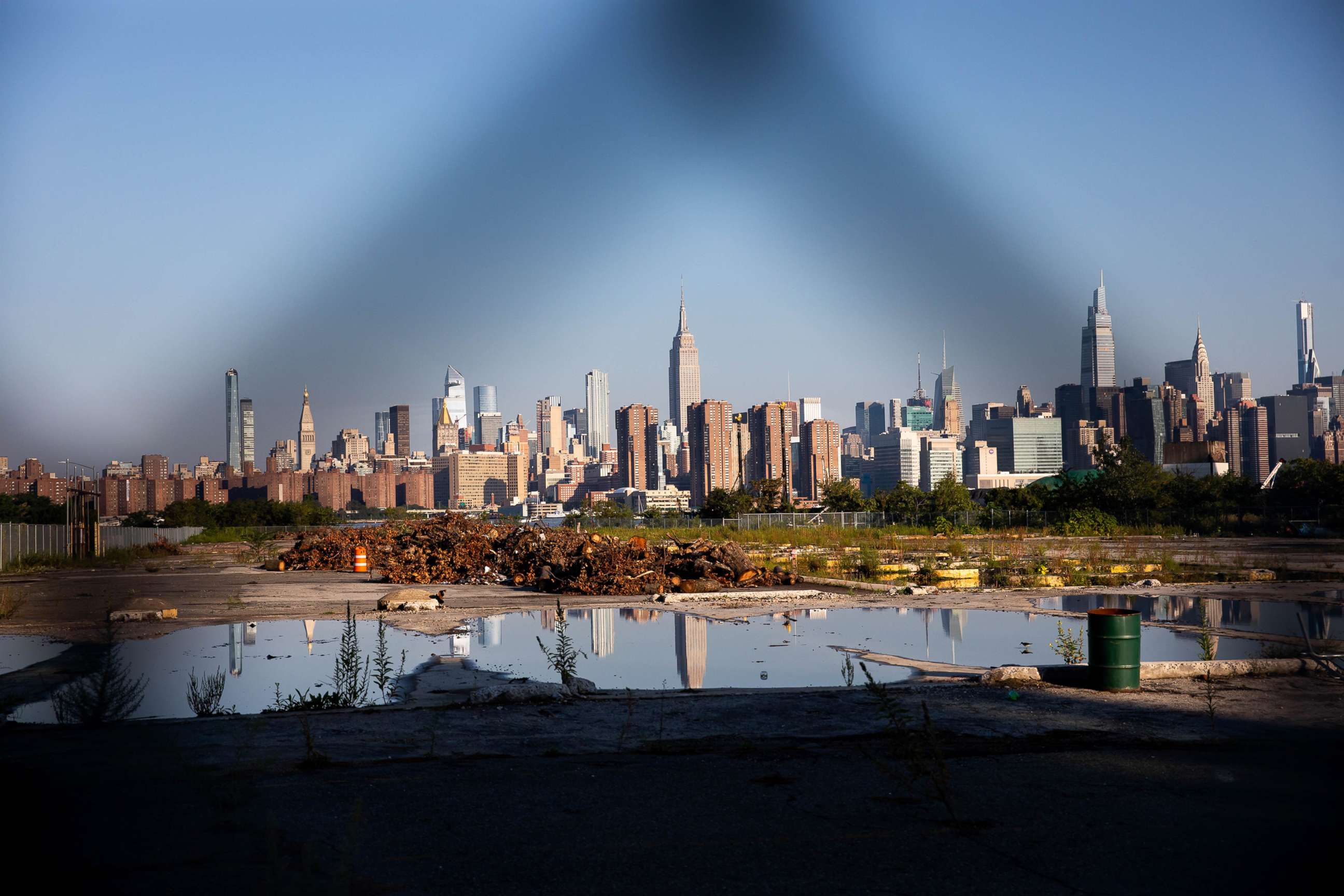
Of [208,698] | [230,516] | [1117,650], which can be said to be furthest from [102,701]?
[230,516]

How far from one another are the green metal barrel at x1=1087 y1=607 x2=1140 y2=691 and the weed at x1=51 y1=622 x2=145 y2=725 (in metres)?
8.89

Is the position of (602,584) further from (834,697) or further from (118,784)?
(118,784)

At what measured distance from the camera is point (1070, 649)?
1165 cm

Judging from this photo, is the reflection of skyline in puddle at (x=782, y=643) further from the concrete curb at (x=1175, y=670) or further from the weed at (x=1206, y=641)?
the concrete curb at (x=1175, y=670)

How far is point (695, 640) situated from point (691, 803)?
9.02 meters

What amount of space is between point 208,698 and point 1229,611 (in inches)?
640

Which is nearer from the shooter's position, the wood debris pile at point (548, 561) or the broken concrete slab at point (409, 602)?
the broken concrete slab at point (409, 602)

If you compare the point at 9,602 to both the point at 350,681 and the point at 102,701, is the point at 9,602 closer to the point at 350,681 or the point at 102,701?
the point at 350,681

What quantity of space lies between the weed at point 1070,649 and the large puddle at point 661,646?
212 mm

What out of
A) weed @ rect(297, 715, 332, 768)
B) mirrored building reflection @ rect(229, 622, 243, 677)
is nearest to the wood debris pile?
mirrored building reflection @ rect(229, 622, 243, 677)

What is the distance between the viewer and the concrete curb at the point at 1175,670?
10.4 m

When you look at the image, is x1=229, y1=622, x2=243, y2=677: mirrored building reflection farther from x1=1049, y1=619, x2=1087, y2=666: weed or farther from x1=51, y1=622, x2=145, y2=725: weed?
x1=1049, y1=619, x2=1087, y2=666: weed

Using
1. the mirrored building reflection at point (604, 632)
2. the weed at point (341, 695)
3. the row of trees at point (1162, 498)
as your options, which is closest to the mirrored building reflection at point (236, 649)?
the weed at point (341, 695)

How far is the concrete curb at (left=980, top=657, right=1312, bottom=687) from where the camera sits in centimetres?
1045
